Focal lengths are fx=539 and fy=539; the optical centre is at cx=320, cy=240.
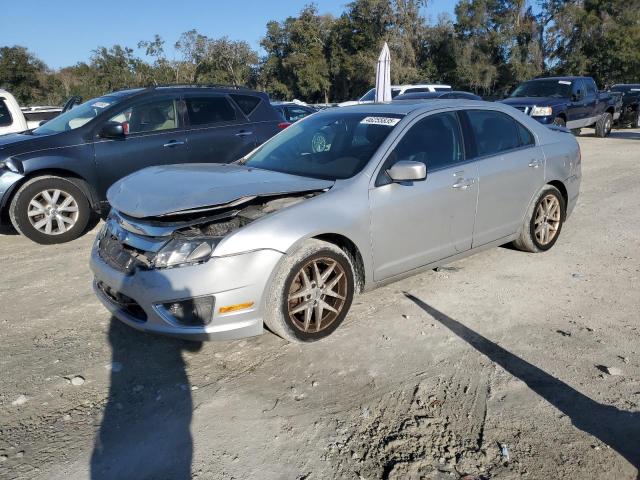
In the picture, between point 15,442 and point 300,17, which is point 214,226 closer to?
point 15,442

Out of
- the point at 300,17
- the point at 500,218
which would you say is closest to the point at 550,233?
the point at 500,218

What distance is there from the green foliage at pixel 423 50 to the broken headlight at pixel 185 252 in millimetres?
42405

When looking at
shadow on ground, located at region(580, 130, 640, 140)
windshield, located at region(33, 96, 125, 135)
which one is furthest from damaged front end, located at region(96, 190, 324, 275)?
shadow on ground, located at region(580, 130, 640, 140)

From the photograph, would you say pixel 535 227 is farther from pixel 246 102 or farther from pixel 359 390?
pixel 246 102

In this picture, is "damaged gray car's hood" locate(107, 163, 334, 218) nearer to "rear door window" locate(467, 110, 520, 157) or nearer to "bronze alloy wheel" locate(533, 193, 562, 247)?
"rear door window" locate(467, 110, 520, 157)

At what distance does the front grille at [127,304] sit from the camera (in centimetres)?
347

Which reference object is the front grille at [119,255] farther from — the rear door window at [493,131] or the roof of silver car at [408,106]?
the rear door window at [493,131]

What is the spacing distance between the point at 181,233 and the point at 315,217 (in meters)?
0.88

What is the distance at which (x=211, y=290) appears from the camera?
3.25 meters

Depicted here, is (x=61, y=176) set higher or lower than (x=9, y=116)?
lower

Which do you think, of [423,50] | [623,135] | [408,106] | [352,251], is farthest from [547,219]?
[423,50]

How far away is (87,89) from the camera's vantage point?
37.5 metres

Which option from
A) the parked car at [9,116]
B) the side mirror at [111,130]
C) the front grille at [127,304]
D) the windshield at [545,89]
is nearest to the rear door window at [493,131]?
the front grille at [127,304]

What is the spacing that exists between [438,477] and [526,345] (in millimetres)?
1526
